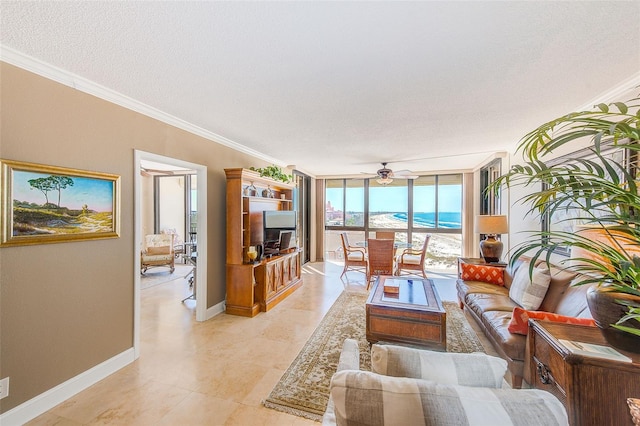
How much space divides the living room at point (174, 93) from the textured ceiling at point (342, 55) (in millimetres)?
12

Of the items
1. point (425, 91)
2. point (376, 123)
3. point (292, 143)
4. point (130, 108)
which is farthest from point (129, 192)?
point (425, 91)

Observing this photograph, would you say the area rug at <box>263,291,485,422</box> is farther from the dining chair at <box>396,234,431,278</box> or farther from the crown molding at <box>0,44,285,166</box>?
the crown molding at <box>0,44,285,166</box>

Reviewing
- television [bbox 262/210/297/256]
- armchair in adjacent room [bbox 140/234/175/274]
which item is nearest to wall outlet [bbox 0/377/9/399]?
television [bbox 262/210/297/256]


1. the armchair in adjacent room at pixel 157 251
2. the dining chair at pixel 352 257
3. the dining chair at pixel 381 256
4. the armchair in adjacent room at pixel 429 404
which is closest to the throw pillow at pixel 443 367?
the armchair in adjacent room at pixel 429 404

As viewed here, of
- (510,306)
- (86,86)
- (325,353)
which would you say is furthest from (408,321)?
(86,86)

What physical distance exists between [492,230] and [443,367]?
135 inches

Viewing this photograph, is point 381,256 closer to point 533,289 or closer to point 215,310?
point 533,289

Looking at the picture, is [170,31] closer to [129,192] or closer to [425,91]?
[129,192]

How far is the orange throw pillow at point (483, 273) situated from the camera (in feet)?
11.5

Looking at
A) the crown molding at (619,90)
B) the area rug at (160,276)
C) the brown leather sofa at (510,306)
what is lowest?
the area rug at (160,276)

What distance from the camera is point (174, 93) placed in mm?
2275

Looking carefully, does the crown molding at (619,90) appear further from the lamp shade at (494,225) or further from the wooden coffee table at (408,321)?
the wooden coffee table at (408,321)

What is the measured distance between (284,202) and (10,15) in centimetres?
392

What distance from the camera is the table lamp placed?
12.1ft
